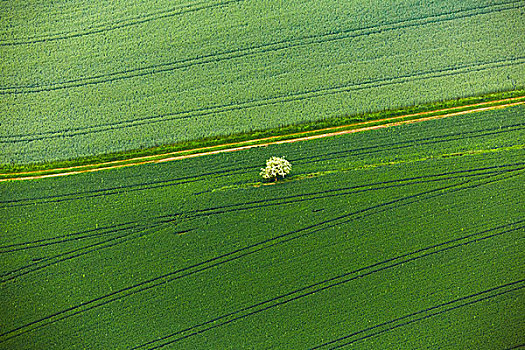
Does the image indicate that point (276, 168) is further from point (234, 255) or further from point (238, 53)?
point (238, 53)

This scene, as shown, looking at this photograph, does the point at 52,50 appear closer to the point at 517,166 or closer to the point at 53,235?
the point at 53,235

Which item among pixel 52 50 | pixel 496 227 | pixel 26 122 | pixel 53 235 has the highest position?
pixel 52 50

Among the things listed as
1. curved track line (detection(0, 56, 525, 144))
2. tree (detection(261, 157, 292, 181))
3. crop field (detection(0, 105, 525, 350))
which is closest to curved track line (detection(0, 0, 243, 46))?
curved track line (detection(0, 56, 525, 144))

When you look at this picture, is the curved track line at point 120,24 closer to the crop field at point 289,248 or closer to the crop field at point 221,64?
the crop field at point 221,64

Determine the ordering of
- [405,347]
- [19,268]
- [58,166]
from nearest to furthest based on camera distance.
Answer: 1. [405,347]
2. [19,268]
3. [58,166]

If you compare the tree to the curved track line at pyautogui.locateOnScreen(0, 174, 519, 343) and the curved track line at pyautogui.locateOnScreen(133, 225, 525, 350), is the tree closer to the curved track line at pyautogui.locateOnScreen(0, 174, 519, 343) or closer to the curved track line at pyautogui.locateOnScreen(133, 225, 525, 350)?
the curved track line at pyautogui.locateOnScreen(0, 174, 519, 343)

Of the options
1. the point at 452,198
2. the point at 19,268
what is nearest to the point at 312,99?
the point at 452,198

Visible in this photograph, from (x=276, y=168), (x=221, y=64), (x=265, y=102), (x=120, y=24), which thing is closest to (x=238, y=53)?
(x=221, y=64)
